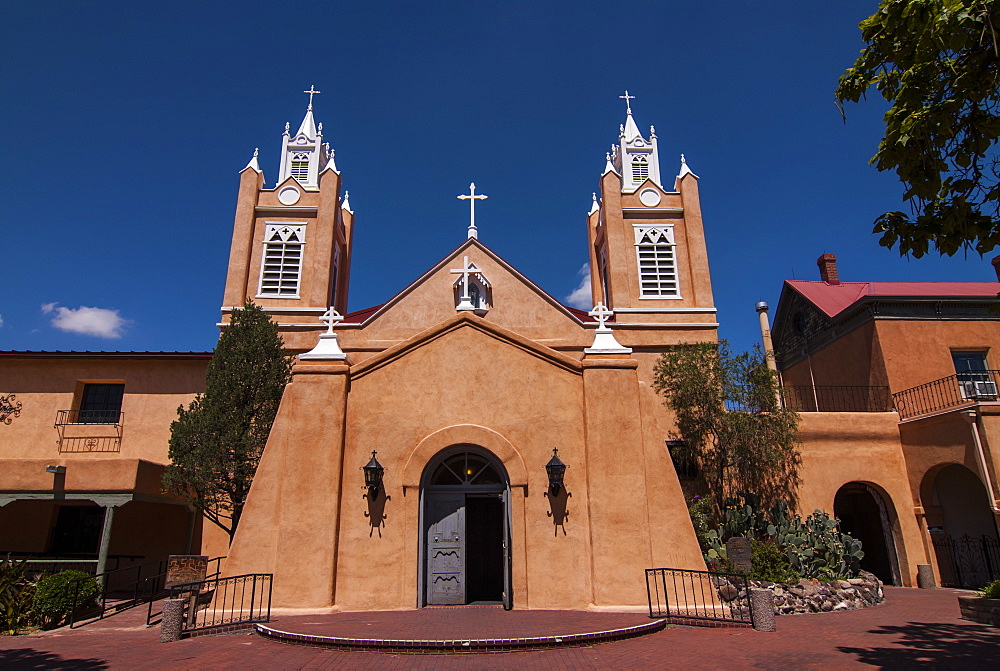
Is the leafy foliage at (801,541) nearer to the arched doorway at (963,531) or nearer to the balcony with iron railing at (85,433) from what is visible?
the arched doorway at (963,531)

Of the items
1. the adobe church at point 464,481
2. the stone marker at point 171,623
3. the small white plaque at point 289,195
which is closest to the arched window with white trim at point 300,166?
the small white plaque at point 289,195

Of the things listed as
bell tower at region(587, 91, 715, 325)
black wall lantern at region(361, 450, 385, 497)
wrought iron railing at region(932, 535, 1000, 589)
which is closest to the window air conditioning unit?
wrought iron railing at region(932, 535, 1000, 589)

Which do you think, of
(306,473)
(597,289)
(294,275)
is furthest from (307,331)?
(597,289)

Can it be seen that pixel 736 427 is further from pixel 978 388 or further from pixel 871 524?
pixel 978 388

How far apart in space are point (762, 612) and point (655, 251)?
15.9m

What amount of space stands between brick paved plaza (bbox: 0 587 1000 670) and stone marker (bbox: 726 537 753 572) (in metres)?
1.84

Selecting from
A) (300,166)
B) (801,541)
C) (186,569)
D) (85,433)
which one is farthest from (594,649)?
(300,166)

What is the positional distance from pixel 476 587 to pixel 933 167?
12.5 meters

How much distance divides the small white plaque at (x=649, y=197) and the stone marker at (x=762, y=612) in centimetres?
1736

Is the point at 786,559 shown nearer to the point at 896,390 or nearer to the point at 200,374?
the point at 896,390

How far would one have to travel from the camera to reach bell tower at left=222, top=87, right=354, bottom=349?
23094 mm

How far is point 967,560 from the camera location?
18484 millimetres

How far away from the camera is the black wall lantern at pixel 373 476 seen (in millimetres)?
12148

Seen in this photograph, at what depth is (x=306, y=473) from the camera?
1227 cm
